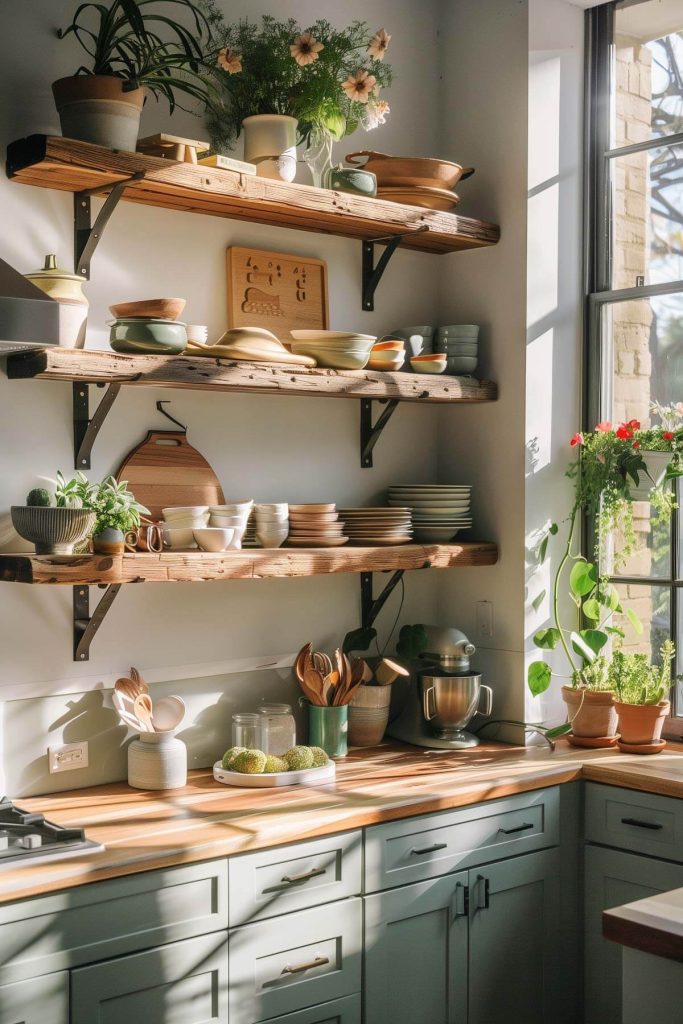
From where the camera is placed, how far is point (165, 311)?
2660 mm

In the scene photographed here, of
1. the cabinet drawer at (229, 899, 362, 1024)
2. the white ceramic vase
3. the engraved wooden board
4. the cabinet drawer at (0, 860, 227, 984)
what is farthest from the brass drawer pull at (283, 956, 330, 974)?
the white ceramic vase

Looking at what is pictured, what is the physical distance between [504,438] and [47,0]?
5.59 feet

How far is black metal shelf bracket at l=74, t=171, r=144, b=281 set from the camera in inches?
108

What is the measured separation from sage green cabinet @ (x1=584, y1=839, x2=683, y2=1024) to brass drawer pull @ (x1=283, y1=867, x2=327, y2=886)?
889 mm

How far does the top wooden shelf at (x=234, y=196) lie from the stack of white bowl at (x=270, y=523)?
0.77 m

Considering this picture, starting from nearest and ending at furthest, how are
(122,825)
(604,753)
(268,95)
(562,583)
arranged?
(122,825) → (268,95) → (604,753) → (562,583)

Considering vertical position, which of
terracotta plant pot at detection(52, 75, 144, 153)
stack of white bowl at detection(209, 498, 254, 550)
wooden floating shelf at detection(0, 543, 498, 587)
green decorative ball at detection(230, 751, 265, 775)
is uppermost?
terracotta plant pot at detection(52, 75, 144, 153)

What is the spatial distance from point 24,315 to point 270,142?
1099 mm

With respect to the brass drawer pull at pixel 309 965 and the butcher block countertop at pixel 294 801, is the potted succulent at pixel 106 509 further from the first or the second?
the brass drawer pull at pixel 309 965

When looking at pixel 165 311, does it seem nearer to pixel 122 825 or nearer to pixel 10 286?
pixel 10 286

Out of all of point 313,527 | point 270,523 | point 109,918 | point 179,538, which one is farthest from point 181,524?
point 109,918

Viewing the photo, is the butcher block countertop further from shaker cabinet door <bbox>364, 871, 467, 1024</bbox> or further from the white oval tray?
shaker cabinet door <bbox>364, 871, 467, 1024</bbox>

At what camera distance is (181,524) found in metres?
2.77

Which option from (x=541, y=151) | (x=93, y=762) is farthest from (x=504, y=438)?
(x=93, y=762)
